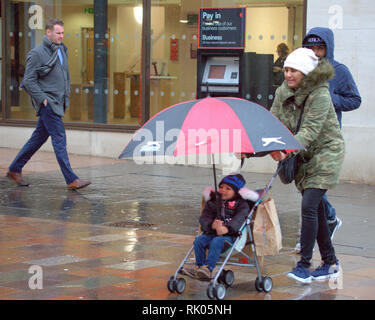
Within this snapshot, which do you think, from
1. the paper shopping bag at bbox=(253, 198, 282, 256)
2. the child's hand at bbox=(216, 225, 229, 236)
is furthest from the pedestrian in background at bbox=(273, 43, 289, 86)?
the child's hand at bbox=(216, 225, 229, 236)

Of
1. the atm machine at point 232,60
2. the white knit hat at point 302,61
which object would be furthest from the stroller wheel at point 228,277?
the atm machine at point 232,60

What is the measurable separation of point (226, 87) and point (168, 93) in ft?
4.38

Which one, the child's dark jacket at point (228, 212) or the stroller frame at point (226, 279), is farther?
the child's dark jacket at point (228, 212)

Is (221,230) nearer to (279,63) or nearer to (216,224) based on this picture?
(216,224)

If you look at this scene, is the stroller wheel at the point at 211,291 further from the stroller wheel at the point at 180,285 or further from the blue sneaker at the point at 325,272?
the blue sneaker at the point at 325,272

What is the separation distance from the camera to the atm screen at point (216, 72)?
1245 cm

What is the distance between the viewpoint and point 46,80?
9977 mm

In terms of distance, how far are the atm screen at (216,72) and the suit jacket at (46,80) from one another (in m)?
3.11

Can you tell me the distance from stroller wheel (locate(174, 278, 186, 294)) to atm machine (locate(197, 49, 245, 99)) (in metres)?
6.94

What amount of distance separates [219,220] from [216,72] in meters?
7.32

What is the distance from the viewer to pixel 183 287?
17.7 ft
